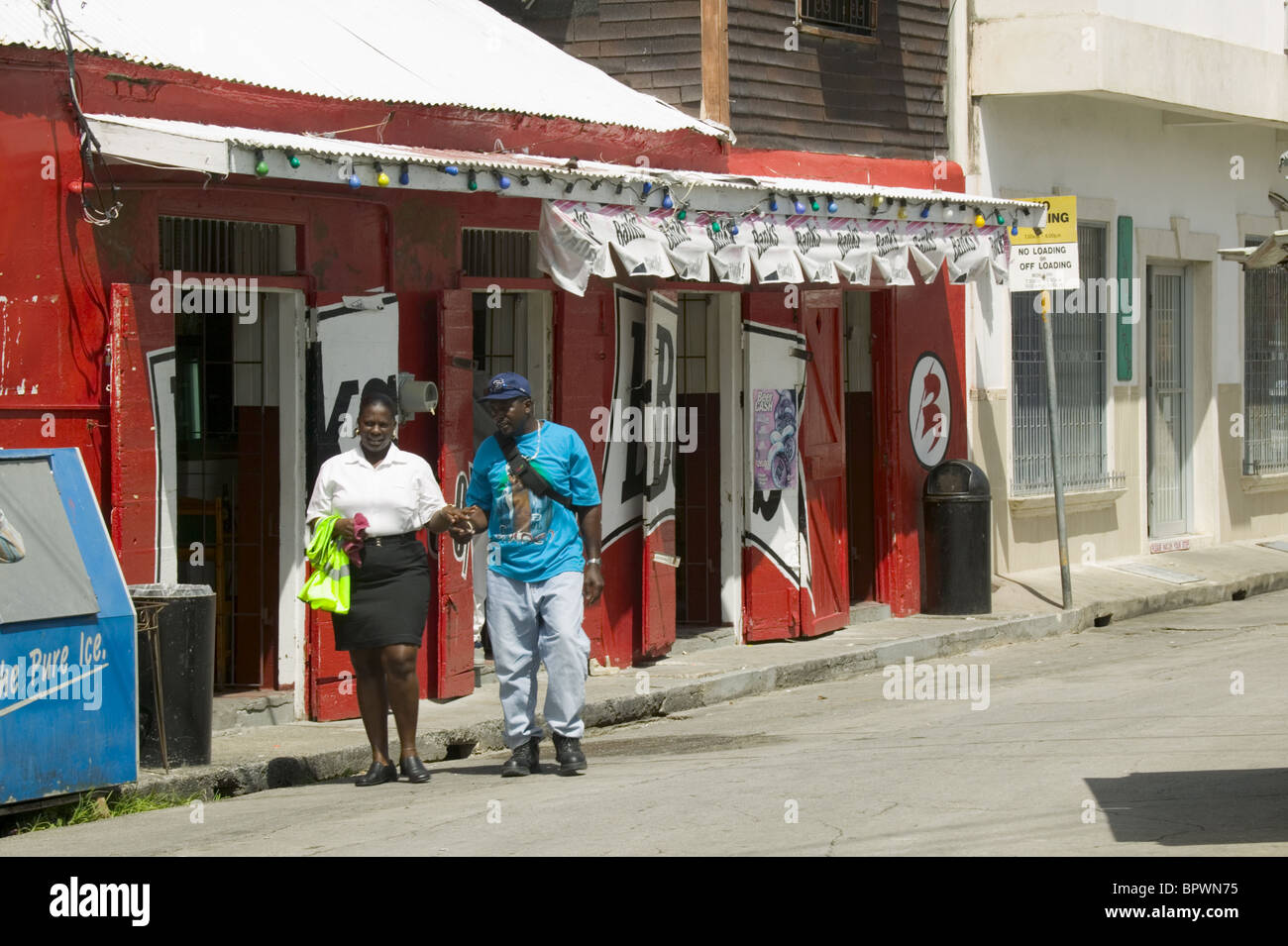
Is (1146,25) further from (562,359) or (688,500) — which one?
(562,359)

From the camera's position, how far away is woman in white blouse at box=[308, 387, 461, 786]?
30.2 ft

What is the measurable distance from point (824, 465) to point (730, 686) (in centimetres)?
273

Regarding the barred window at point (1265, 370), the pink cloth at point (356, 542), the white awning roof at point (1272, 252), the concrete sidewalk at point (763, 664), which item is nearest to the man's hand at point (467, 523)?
the pink cloth at point (356, 542)

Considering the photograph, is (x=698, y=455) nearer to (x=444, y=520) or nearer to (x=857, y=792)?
(x=444, y=520)

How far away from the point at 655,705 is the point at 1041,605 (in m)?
5.28

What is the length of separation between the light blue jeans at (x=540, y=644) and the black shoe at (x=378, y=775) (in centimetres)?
58

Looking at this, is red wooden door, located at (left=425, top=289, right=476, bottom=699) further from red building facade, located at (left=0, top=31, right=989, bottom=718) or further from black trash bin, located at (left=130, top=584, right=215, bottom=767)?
black trash bin, located at (left=130, top=584, right=215, bottom=767)

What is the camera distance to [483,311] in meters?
12.8

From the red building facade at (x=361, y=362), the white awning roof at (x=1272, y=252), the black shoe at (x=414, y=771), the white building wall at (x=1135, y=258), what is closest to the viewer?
the white awning roof at (x=1272, y=252)

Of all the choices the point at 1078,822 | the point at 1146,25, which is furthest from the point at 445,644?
the point at 1146,25

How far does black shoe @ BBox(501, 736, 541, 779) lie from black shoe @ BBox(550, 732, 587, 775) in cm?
14

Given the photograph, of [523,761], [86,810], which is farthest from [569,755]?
[86,810]

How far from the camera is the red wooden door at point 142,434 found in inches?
390

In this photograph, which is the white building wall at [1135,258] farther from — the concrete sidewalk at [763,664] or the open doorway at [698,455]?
the open doorway at [698,455]
